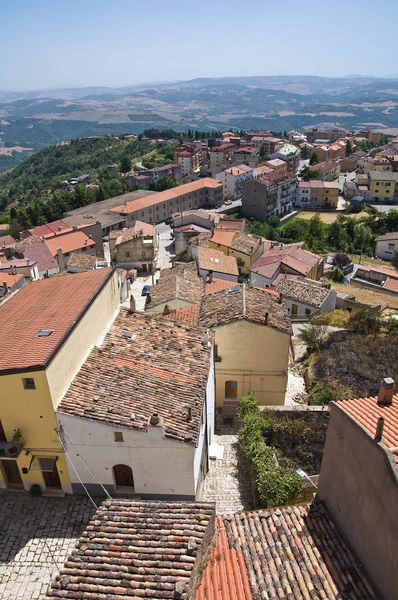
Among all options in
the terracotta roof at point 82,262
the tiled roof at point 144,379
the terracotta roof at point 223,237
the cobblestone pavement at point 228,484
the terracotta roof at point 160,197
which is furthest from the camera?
the terracotta roof at point 160,197

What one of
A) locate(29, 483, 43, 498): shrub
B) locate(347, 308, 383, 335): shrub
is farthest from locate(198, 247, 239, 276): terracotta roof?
locate(29, 483, 43, 498): shrub

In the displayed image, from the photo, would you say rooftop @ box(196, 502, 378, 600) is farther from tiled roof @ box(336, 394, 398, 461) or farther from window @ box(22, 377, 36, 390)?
window @ box(22, 377, 36, 390)

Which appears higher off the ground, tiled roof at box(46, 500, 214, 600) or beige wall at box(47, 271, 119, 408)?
beige wall at box(47, 271, 119, 408)

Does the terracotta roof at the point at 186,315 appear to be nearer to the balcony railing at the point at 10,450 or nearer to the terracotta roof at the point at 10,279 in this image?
the balcony railing at the point at 10,450

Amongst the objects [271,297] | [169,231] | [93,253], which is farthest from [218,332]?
[169,231]

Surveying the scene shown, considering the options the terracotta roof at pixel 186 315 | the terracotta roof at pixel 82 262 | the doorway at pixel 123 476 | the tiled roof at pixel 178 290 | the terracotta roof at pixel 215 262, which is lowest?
the terracotta roof at pixel 82 262

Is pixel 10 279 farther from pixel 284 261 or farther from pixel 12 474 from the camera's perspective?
pixel 284 261

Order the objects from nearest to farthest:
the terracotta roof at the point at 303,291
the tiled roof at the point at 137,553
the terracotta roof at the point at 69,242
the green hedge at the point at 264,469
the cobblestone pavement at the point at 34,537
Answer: the tiled roof at the point at 137,553 < the cobblestone pavement at the point at 34,537 < the green hedge at the point at 264,469 < the terracotta roof at the point at 303,291 < the terracotta roof at the point at 69,242

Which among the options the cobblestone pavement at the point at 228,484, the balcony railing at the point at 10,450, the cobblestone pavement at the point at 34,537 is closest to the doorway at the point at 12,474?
the cobblestone pavement at the point at 34,537
